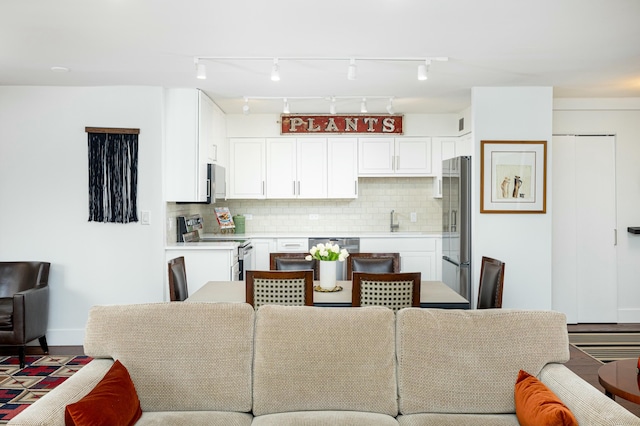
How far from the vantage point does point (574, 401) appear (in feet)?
6.93

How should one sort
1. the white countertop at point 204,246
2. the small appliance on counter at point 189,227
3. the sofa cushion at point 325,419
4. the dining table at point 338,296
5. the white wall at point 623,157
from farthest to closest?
the white wall at point 623,157 → the small appliance on counter at point 189,227 → the white countertop at point 204,246 → the dining table at point 338,296 → the sofa cushion at point 325,419

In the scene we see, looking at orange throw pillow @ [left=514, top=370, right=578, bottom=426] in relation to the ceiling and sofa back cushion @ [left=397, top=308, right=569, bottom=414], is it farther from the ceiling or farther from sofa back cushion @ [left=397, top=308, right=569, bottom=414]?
the ceiling

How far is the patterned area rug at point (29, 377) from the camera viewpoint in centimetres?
363

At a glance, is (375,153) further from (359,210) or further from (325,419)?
(325,419)

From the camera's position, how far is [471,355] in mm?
2398

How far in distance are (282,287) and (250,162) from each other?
147 inches

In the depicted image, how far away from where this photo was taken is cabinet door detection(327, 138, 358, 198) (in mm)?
6816

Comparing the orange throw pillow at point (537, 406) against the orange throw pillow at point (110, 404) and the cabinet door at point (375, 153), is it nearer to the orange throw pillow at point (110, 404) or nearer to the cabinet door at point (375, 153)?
the orange throw pillow at point (110, 404)

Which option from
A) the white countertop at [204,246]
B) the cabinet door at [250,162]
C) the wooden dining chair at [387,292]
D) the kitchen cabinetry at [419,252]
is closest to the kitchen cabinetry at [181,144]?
the white countertop at [204,246]

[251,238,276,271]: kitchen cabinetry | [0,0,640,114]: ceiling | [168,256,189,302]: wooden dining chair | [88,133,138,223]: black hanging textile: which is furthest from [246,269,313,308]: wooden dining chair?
[251,238,276,271]: kitchen cabinetry

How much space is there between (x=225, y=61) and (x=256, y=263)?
2927mm

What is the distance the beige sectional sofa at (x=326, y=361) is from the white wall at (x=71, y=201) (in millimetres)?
2818

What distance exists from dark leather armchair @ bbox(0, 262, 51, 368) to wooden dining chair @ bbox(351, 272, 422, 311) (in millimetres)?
2986

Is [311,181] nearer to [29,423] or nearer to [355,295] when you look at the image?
[355,295]
